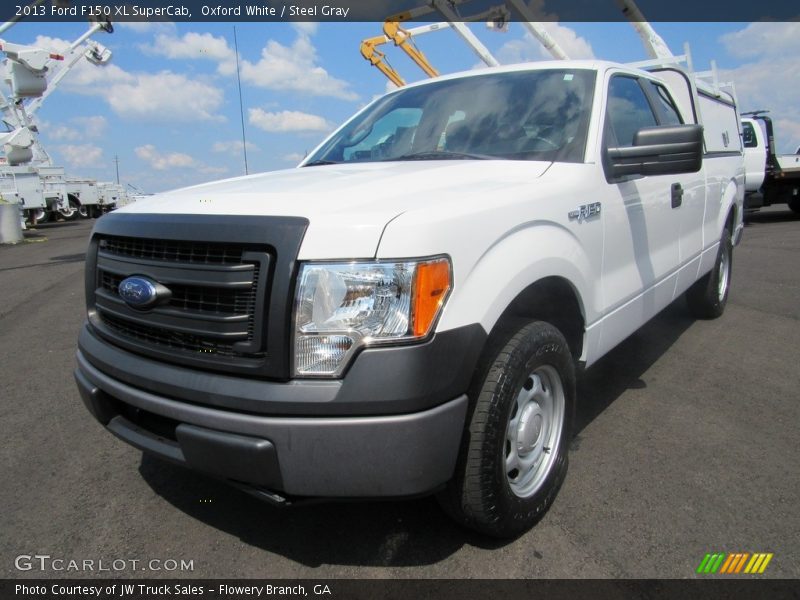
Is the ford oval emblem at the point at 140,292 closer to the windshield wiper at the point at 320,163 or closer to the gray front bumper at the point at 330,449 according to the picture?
the gray front bumper at the point at 330,449

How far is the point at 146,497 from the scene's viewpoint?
2.60 m

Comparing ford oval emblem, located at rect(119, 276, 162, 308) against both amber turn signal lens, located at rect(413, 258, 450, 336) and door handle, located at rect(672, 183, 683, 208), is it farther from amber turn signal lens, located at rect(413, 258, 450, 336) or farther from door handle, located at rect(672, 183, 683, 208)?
door handle, located at rect(672, 183, 683, 208)

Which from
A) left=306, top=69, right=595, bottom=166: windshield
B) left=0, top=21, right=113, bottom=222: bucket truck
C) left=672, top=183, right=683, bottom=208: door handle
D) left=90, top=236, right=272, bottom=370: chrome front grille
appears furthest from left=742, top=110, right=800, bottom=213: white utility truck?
left=0, top=21, right=113, bottom=222: bucket truck

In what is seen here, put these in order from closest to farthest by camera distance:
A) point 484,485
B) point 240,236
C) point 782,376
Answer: point 240,236, point 484,485, point 782,376

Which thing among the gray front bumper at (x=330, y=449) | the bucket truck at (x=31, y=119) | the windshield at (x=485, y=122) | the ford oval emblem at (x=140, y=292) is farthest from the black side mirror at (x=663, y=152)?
the bucket truck at (x=31, y=119)

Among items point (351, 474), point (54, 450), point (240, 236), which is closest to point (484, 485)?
point (351, 474)

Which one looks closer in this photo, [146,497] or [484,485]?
[484,485]

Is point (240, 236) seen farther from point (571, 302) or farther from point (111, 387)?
point (571, 302)

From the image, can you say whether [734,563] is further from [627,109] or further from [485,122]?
[627,109]

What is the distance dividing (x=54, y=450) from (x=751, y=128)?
15391 millimetres

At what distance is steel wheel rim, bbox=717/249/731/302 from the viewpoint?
5.23 metres

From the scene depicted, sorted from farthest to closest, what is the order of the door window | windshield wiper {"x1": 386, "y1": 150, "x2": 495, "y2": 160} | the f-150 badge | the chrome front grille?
the door window < windshield wiper {"x1": 386, "y1": 150, "x2": 495, "y2": 160} < the f-150 badge < the chrome front grille

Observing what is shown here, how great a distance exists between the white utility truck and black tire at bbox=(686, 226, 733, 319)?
9169 mm

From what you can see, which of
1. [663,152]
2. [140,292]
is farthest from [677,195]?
[140,292]
